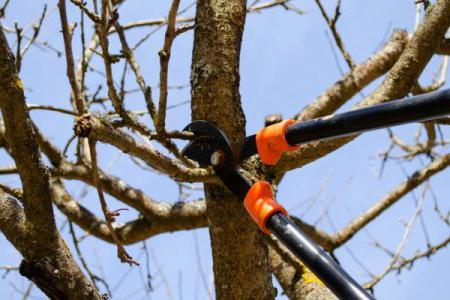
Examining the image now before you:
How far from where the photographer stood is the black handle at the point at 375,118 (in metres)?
1.18

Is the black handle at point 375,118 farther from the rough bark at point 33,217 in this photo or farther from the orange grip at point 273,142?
the rough bark at point 33,217

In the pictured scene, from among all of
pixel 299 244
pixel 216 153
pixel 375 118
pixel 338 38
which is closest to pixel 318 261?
pixel 299 244

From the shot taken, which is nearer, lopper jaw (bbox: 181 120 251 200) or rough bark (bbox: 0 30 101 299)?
rough bark (bbox: 0 30 101 299)

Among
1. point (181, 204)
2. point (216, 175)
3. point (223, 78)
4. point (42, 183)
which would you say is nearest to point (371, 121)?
point (216, 175)

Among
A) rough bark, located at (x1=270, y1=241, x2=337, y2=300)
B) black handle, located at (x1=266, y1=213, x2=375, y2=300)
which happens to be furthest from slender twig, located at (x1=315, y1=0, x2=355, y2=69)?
black handle, located at (x1=266, y1=213, x2=375, y2=300)

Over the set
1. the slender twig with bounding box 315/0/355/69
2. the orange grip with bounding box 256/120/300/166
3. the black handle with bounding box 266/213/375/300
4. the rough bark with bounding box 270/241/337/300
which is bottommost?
the black handle with bounding box 266/213/375/300

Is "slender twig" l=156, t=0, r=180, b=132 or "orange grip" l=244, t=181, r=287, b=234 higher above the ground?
"slender twig" l=156, t=0, r=180, b=132

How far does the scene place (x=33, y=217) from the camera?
4.72 feet

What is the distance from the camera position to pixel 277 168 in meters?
2.04

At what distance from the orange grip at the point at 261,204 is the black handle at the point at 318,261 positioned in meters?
0.02

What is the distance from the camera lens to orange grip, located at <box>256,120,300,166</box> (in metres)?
1.45

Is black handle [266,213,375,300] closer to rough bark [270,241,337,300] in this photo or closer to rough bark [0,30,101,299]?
rough bark [0,30,101,299]

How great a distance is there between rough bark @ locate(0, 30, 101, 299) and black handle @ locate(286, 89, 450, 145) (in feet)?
2.13

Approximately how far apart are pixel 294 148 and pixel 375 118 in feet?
0.89
